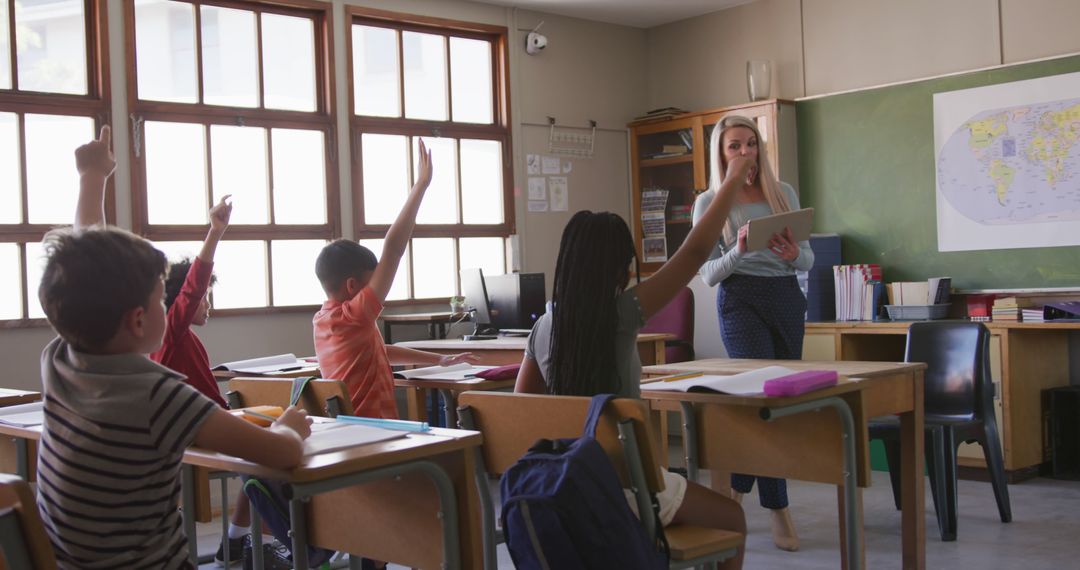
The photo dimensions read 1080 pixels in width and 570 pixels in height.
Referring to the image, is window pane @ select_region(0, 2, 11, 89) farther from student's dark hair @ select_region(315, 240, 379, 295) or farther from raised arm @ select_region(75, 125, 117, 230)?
raised arm @ select_region(75, 125, 117, 230)

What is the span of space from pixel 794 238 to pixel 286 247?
10.9ft

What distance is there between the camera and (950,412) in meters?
3.99

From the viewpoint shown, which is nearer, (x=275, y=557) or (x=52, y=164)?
(x=275, y=557)

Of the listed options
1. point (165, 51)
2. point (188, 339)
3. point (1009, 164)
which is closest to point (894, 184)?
point (1009, 164)

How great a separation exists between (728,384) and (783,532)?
1597 millimetres

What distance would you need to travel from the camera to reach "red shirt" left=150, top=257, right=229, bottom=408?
112 inches

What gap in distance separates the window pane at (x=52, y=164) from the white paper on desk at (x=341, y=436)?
3.37m

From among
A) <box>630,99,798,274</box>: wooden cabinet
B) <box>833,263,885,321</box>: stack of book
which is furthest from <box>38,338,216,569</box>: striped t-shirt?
<box>630,99,798,274</box>: wooden cabinet

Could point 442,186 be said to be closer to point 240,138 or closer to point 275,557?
point 240,138

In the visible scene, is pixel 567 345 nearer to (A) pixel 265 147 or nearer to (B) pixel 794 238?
(B) pixel 794 238

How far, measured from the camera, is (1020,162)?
5180mm

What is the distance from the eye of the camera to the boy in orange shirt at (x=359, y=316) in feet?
9.17

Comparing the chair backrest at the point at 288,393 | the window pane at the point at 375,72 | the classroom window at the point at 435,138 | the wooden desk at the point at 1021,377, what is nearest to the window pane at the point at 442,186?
the classroom window at the point at 435,138

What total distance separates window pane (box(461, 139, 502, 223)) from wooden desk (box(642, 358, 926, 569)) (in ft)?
11.5
